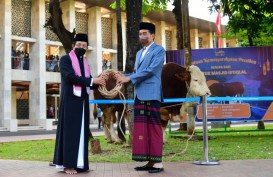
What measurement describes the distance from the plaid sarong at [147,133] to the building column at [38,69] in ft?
95.3

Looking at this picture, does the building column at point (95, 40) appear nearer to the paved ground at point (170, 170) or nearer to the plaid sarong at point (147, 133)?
the paved ground at point (170, 170)

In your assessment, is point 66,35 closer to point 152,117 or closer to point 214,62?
point 152,117

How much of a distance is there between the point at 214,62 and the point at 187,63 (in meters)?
1.79

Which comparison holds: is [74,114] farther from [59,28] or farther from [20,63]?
[20,63]

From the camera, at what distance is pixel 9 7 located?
107ft

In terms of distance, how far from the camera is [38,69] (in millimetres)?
34750

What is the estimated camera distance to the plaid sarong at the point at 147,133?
6406 millimetres

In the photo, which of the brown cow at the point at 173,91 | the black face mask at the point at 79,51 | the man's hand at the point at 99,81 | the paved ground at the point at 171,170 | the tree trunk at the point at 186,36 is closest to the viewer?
the paved ground at the point at 171,170

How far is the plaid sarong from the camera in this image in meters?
6.41

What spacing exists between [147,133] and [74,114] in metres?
1.21

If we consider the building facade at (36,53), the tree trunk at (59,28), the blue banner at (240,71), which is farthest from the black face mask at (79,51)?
the building facade at (36,53)

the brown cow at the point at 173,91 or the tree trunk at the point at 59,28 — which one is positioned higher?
the tree trunk at the point at 59,28

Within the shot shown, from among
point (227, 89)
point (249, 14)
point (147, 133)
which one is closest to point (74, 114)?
point (147, 133)

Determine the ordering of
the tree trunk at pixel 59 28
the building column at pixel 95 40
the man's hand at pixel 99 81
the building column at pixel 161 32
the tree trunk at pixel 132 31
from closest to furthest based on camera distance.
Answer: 1. the man's hand at pixel 99 81
2. the tree trunk at pixel 132 31
3. the tree trunk at pixel 59 28
4. the building column at pixel 95 40
5. the building column at pixel 161 32
